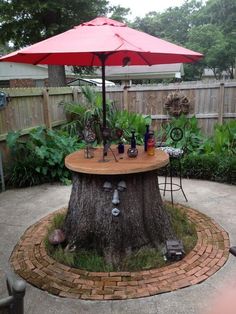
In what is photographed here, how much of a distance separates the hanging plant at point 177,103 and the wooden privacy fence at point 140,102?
0.13 m

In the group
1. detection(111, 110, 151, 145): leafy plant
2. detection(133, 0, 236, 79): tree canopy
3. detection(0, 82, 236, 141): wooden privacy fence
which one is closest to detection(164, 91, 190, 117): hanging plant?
detection(0, 82, 236, 141): wooden privacy fence

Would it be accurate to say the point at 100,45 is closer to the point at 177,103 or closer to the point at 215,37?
the point at 177,103

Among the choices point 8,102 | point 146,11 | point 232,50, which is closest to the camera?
point 8,102

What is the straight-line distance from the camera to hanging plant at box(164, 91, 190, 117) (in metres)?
7.33

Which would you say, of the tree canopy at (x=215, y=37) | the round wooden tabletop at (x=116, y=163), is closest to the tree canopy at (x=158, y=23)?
the tree canopy at (x=215, y=37)

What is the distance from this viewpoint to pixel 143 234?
3.10m

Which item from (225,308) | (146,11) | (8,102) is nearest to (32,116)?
(8,102)

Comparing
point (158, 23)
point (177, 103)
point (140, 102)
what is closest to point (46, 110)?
point (140, 102)

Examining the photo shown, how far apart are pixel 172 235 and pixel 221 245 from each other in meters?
0.51

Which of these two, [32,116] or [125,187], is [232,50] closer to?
[32,116]

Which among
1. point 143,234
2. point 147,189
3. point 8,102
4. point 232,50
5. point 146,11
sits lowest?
point 143,234

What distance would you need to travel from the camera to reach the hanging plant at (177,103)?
24.0 ft

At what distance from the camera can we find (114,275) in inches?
108

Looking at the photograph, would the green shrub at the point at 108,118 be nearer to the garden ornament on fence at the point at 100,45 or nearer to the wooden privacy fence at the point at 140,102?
the wooden privacy fence at the point at 140,102
